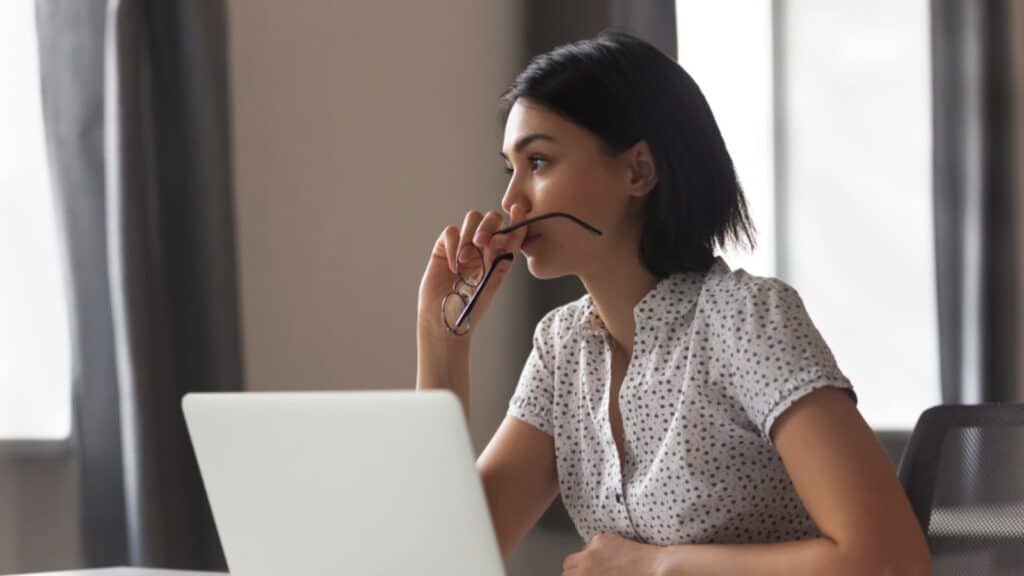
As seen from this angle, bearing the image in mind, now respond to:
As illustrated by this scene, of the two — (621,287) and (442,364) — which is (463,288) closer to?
(442,364)

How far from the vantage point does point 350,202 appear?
2850 mm

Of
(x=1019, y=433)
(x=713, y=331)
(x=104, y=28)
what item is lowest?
(x=1019, y=433)

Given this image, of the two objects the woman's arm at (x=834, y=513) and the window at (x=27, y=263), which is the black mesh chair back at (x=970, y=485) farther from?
the window at (x=27, y=263)

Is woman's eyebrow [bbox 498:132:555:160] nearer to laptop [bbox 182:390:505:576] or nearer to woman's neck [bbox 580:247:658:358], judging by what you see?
woman's neck [bbox 580:247:658:358]

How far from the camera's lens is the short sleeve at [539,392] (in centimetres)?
150

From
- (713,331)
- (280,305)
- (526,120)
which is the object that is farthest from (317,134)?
(713,331)

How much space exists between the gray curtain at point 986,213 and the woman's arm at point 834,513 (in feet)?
6.58

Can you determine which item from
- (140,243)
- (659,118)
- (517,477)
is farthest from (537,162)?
(140,243)

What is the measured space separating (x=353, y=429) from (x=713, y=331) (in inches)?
20.1

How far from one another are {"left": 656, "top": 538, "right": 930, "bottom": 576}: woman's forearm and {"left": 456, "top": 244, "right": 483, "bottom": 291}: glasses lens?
17.8 inches

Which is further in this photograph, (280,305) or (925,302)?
(925,302)

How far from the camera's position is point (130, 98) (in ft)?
7.14

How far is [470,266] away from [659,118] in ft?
1.06

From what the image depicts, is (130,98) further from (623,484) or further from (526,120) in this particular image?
(623,484)
